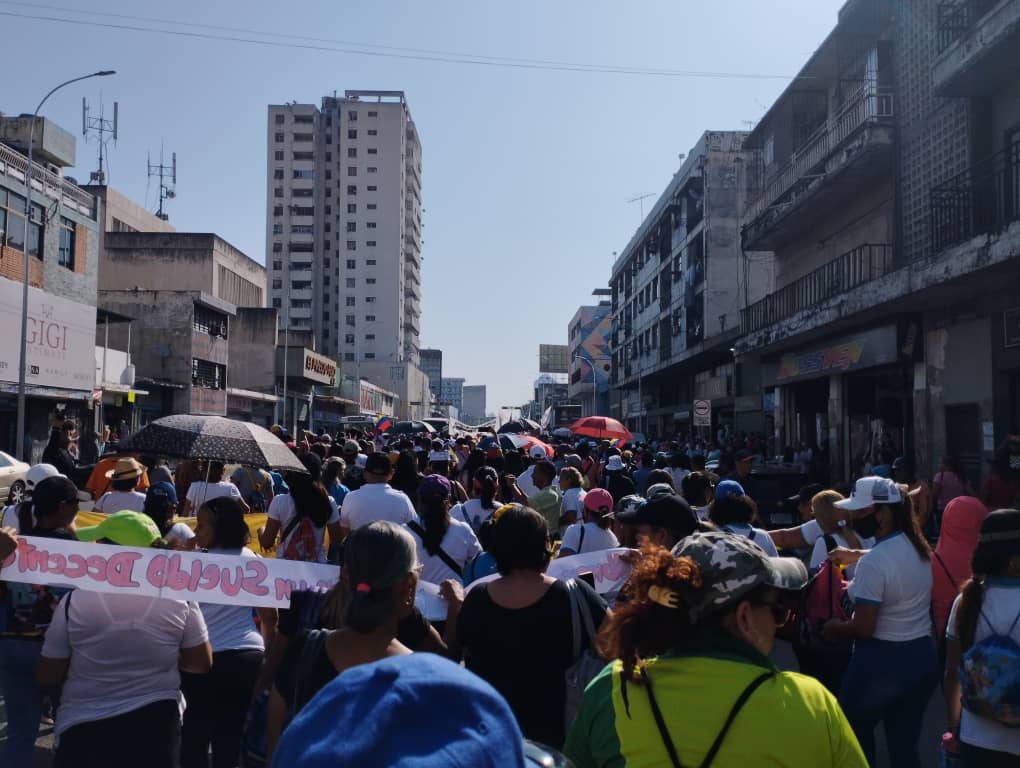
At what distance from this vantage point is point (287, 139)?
4545 inches

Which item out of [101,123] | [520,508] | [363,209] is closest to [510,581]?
[520,508]

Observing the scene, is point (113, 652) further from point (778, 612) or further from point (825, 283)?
point (825, 283)

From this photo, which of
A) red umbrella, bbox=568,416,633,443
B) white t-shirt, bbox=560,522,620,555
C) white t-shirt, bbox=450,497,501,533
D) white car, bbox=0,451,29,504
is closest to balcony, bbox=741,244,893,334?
red umbrella, bbox=568,416,633,443

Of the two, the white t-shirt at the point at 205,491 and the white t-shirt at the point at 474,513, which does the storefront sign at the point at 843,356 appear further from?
the white t-shirt at the point at 205,491

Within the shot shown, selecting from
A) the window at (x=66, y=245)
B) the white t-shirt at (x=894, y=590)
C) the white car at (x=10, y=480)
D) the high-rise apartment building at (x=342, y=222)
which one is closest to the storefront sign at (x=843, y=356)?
the white t-shirt at (x=894, y=590)

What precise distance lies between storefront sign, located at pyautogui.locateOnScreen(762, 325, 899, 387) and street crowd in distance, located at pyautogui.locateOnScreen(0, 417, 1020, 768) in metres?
13.4

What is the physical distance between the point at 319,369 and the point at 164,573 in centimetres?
6682

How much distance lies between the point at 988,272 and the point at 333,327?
10749cm

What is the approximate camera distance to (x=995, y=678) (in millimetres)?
3512

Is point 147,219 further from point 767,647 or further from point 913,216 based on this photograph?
point 767,647

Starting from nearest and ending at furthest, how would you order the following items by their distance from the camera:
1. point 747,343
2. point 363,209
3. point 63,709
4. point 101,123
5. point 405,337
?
point 63,709 → point 747,343 → point 101,123 → point 363,209 → point 405,337

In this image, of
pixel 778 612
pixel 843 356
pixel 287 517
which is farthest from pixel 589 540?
pixel 843 356

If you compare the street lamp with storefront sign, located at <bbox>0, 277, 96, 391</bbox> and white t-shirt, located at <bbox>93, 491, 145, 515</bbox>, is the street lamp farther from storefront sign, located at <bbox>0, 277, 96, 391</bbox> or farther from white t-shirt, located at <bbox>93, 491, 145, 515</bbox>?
white t-shirt, located at <bbox>93, 491, 145, 515</bbox>

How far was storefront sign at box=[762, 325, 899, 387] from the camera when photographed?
62.3ft
